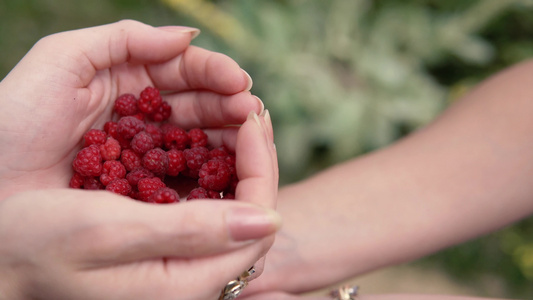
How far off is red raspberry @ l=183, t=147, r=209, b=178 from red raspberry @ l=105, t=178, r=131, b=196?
0.13 metres

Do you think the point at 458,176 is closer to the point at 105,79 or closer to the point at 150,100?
the point at 150,100

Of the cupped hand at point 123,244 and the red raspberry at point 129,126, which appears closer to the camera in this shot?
the cupped hand at point 123,244

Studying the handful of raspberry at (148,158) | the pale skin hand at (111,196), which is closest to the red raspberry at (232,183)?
the handful of raspberry at (148,158)

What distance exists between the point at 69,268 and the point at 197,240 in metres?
0.18

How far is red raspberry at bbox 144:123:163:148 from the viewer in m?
0.97

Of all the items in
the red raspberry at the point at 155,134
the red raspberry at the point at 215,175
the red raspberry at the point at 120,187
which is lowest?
the red raspberry at the point at 120,187

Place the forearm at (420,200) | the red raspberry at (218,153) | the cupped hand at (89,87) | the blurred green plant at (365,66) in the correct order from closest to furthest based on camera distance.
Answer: the cupped hand at (89,87), the red raspberry at (218,153), the forearm at (420,200), the blurred green plant at (365,66)

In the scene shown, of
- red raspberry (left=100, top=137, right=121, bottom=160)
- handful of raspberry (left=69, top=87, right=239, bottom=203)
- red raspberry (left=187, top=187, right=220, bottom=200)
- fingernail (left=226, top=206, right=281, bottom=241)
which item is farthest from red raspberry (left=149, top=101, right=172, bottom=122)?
fingernail (left=226, top=206, right=281, bottom=241)

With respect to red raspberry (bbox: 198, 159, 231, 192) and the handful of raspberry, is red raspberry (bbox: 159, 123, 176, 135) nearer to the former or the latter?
the handful of raspberry

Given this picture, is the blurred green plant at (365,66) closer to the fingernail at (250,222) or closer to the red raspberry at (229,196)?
the red raspberry at (229,196)

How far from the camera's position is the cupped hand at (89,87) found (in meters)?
0.81

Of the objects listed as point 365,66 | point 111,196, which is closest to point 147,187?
point 111,196

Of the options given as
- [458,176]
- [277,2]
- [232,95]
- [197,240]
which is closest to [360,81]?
[277,2]

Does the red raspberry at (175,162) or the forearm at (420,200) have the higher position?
the forearm at (420,200)
